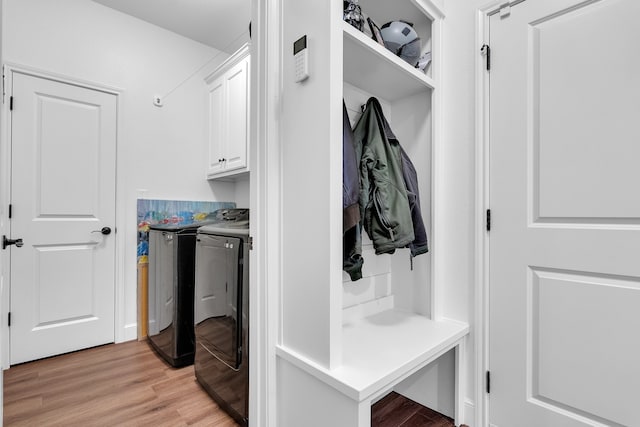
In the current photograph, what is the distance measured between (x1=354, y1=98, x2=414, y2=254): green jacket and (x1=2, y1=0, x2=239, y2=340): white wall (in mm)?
2226

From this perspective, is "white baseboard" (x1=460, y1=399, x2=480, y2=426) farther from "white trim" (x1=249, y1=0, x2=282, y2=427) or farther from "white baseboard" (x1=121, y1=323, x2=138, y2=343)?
"white baseboard" (x1=121, y1=323, x2=138, y2=343)

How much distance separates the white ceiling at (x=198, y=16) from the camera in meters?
2.60

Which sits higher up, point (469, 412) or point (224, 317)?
point (224, 317)

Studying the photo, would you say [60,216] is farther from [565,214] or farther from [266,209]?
[565,214]

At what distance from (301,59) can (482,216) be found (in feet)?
3.64

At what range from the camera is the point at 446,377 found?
166 cm

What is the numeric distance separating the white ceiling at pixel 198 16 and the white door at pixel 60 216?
81cm

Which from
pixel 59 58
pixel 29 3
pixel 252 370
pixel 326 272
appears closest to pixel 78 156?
pixel 59 58

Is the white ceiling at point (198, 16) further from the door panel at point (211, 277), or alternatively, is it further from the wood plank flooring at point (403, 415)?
the wood plank flooring at point (403, 415)

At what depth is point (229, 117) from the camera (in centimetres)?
286

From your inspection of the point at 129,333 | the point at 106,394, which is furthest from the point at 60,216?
the point at 106,394

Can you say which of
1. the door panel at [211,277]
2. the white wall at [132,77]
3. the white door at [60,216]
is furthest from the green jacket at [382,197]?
the white door at [60,216]

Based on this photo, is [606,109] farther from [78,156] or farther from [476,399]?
[78,156]

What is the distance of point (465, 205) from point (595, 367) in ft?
2.71
